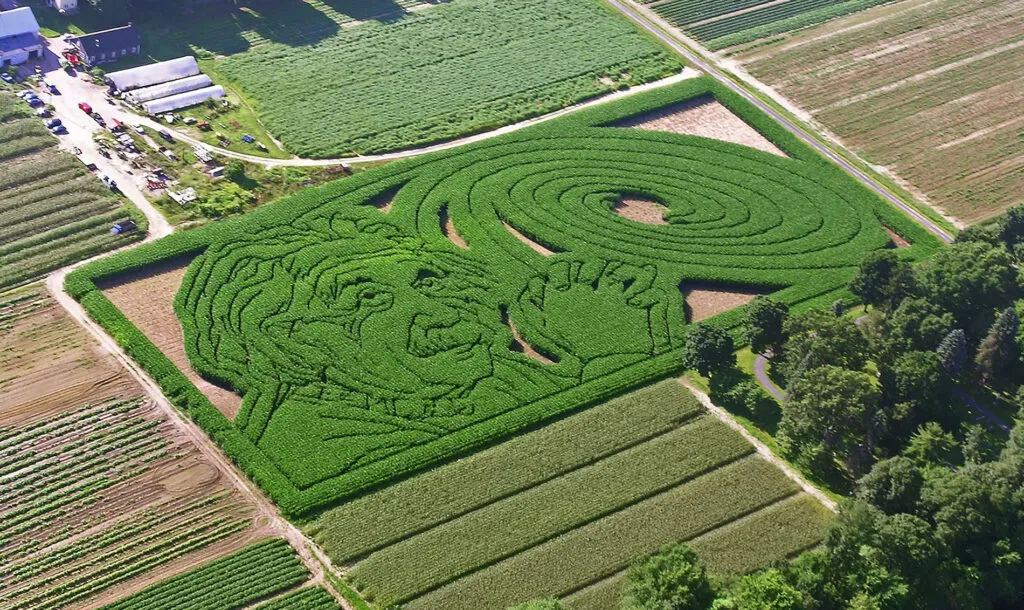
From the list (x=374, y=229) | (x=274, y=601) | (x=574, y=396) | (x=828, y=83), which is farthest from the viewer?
(x=828, y=83)

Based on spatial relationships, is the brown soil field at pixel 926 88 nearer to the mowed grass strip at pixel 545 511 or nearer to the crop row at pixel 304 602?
the mowed grass strip at pixel 545 511

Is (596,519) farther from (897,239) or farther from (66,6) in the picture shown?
(66,6)

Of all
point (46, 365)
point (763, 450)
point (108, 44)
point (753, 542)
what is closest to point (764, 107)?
point (763, 450)

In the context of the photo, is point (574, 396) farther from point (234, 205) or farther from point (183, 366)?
point (234, 205)

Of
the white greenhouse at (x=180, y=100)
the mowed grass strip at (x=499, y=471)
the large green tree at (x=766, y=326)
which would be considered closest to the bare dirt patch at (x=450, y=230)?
the mowed grass strip at (x=499, y=471)

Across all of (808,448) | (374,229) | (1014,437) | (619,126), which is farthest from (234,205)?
(1014,437)

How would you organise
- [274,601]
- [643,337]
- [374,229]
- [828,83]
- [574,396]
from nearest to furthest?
[274,601], [574,396], [643,337], [374,229], [828,83]
